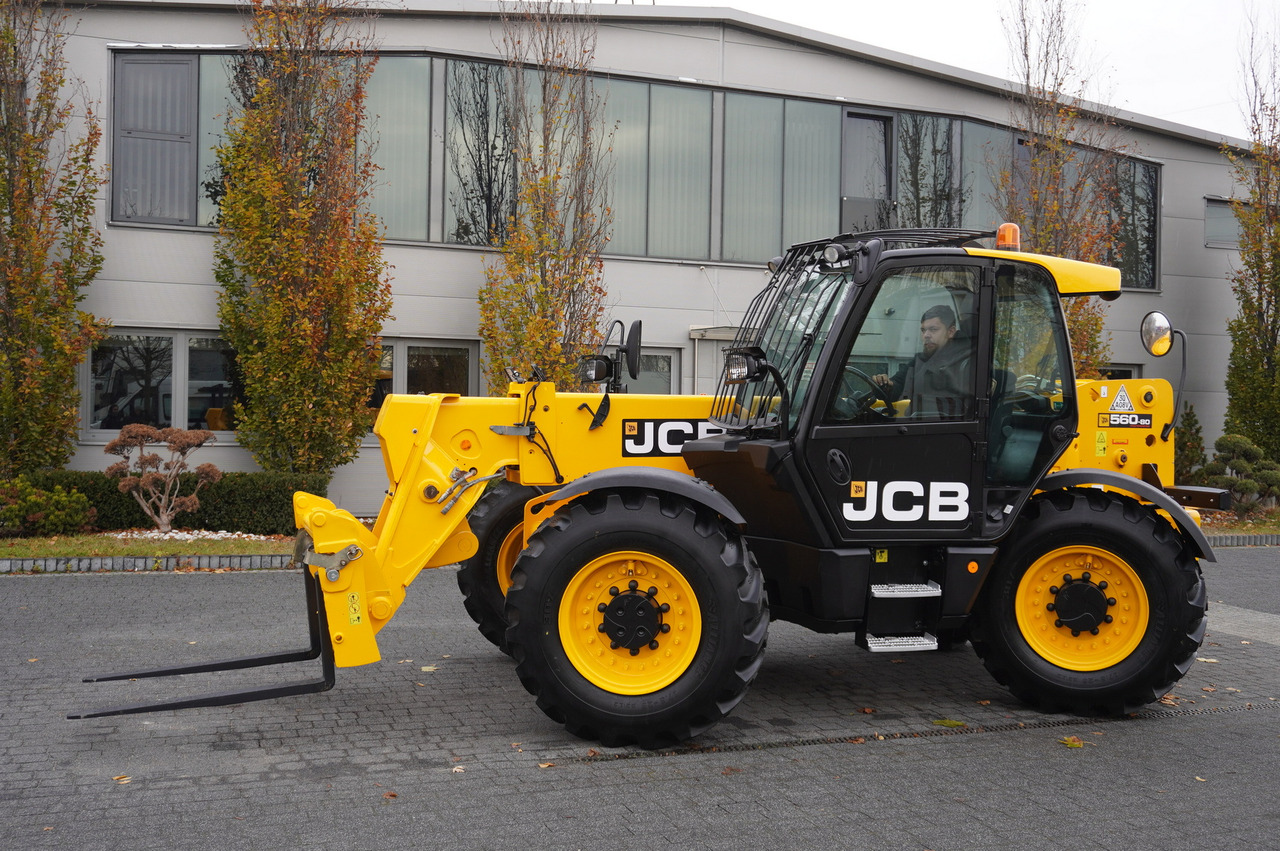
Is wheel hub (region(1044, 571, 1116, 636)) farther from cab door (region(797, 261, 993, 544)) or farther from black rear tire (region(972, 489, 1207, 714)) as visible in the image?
cab door (region(797, 261, 993, 544))

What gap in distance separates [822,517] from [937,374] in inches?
43.2

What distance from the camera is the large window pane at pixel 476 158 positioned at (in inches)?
720

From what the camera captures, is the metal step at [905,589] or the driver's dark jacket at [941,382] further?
the driver's dark jacket at [941,382]

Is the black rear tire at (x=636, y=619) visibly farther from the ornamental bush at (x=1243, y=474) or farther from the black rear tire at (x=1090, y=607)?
the ornamental bush at (x=1243, y=474)

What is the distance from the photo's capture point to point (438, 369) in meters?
18.2

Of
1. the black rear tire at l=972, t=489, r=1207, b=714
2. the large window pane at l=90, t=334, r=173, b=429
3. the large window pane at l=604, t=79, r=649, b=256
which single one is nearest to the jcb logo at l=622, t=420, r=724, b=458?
the black rear tire at l=972, t=489, r=1207, b=714

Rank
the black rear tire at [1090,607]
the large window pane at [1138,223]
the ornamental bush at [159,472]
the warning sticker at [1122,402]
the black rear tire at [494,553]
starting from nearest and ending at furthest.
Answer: the black rear tire at [1090,607], the warning sticker at [1122,402], the black rear tire at [494,553], the ornamental bush at [159,472], the large window pane at [1138,223]

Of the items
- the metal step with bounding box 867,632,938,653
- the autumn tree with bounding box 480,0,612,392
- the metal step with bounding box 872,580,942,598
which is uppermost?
the autumn tree with bounding box 480,0,612,392

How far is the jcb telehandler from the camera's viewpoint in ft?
19.8

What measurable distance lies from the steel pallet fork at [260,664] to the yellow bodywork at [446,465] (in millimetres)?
122

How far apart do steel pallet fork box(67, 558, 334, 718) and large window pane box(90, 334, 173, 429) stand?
38.2ft

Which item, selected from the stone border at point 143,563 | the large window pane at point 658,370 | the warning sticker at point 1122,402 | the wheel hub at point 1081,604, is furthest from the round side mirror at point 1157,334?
the large window pane at point 658,370

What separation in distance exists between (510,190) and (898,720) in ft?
44.6

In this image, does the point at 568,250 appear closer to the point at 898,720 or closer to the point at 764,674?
the point at 764,674
